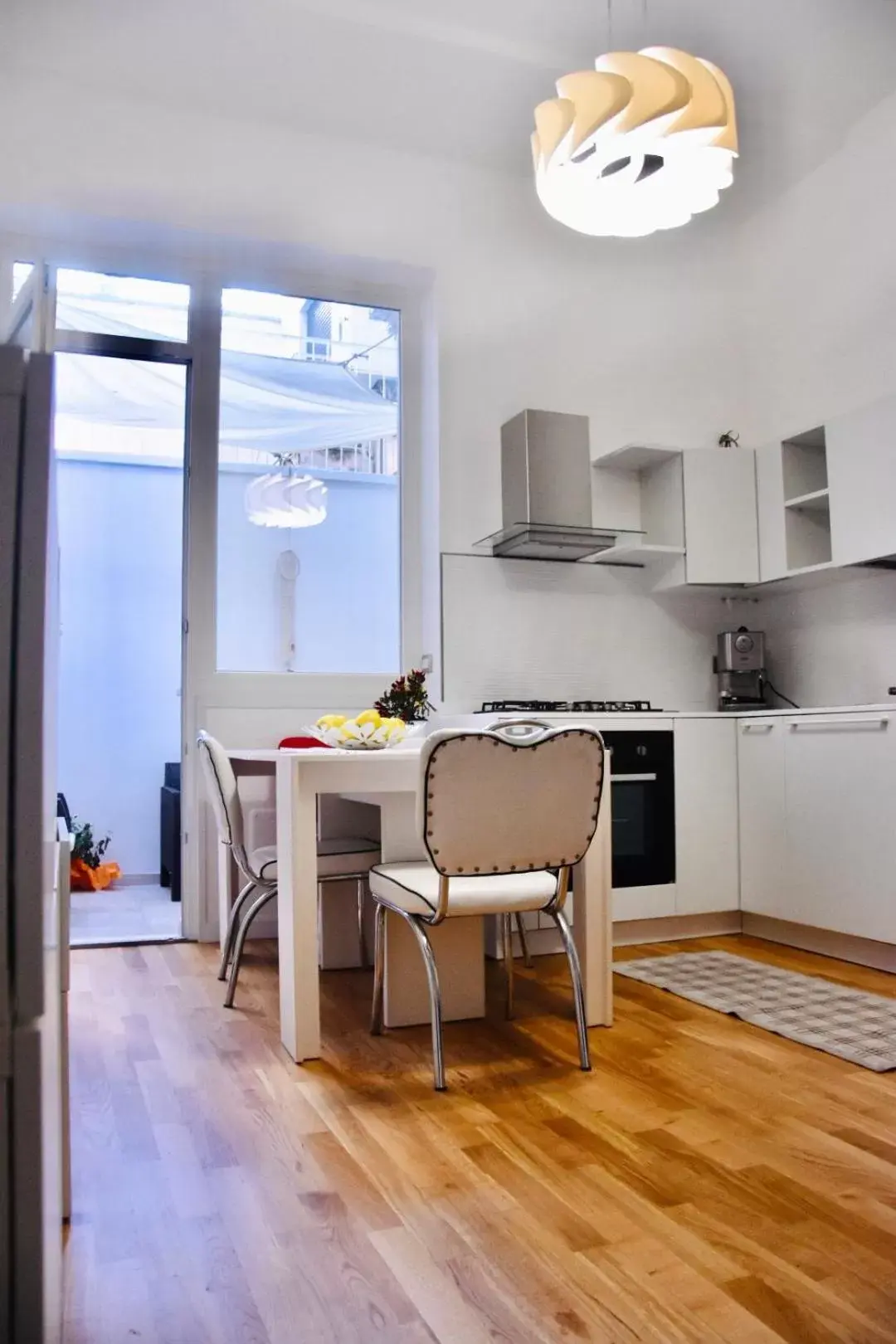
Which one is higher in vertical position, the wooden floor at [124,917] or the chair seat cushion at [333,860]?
the chair seat cushion at [333,860]

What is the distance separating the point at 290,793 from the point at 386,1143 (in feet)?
2.83

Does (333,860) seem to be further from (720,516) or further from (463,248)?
(463,248)

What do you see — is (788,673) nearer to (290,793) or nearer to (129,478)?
(290,793)

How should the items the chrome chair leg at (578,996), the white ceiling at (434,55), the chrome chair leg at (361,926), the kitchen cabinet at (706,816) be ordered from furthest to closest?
the kitchen cabinet at (706,816) → the white ceiling at (434,55) → the chrome chair leg at (361,926) → the chrome chair leg at (578,996)

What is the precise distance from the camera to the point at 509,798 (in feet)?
7.61

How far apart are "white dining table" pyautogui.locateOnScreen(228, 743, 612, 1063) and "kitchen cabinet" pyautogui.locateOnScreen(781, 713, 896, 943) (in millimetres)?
1144

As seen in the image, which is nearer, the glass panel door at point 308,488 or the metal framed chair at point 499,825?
the metal framed chair at point 499,825

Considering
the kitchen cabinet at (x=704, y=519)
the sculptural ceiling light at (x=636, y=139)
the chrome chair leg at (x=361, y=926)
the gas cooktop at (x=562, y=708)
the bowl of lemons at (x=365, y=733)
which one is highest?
the sculptural ceiling light at (x=636, y=139)

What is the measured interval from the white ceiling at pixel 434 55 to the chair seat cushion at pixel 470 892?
301 centimetres

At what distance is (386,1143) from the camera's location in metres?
1.95

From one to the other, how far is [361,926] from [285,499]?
73.2 inches

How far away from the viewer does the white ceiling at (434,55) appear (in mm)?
3598

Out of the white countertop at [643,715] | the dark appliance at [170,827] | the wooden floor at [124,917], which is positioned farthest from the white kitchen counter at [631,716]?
the dark appliance at [170,827]

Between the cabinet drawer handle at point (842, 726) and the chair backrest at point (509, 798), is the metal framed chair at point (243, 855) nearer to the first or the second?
the chair backrest at point (509, 798)
